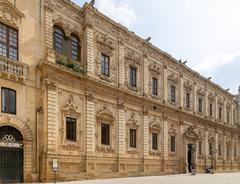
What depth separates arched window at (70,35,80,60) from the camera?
25.3 m

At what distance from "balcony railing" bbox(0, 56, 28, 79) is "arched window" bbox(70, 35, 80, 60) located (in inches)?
191

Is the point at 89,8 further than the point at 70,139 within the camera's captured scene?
Yes

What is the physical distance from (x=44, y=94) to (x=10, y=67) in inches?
105

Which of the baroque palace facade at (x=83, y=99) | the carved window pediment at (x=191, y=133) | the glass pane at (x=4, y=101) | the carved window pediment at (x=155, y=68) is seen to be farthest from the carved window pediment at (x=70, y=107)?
the carved window pediment at (x=191, y=133)

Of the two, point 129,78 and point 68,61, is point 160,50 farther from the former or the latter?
point 68,61

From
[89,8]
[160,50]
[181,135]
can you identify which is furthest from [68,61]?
[181,135]

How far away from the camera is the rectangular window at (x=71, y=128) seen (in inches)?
930

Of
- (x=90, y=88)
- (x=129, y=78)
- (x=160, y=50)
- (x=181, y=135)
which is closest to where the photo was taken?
(x=90, y=88)

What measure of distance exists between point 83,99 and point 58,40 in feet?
13.3

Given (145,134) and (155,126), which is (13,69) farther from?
(155,126)

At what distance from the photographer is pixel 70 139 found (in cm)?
2372

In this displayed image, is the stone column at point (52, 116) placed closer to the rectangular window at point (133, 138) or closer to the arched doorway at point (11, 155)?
the arched doorway at point (11, 155)

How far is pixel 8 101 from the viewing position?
2005 cm

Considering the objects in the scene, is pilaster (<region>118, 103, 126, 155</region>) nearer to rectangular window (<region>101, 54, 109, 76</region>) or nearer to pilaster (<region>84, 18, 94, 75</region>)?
rectangular window (<region>101, 54, 109, 76</region>)
